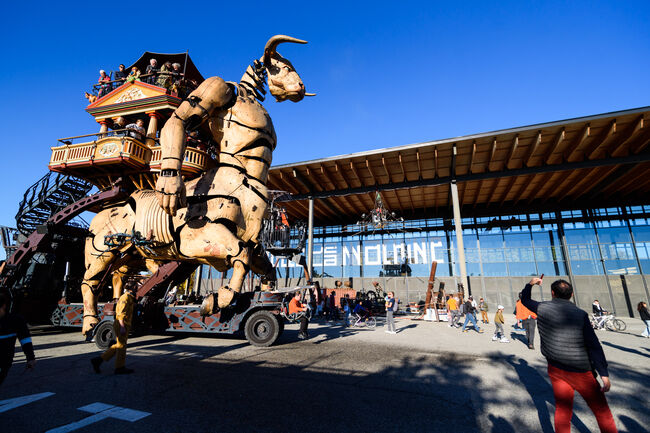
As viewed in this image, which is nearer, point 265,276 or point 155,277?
point 265,276

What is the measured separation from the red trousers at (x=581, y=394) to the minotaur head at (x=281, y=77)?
534cm

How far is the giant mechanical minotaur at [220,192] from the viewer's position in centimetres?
455

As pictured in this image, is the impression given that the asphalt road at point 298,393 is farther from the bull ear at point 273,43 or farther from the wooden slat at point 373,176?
the wooden slat at point 373,176

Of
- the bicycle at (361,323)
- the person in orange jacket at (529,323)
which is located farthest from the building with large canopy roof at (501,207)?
the person in orange jacket at (529,323)

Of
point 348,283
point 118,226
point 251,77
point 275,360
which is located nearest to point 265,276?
point 275,360

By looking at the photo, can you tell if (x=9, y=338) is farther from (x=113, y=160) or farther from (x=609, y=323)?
(x=609, y=323)

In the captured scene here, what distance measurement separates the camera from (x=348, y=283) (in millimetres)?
23719

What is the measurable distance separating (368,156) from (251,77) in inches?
478

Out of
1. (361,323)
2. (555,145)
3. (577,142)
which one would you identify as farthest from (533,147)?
(361,323)

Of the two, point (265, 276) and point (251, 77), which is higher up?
point (251, 77)

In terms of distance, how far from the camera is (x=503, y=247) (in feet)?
73.8

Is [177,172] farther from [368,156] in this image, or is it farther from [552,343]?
[368,156]

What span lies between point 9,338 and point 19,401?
65 cm

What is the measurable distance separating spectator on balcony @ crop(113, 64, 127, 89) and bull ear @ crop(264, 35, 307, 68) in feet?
43.7
